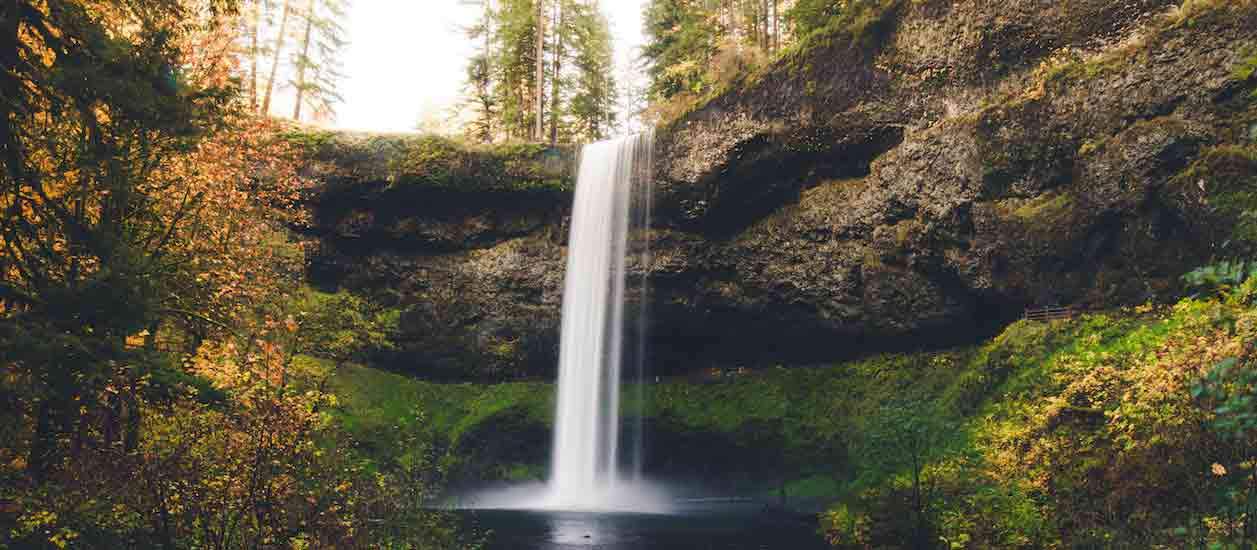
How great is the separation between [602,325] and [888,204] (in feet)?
35.9

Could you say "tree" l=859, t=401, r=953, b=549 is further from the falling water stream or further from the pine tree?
the pine tree

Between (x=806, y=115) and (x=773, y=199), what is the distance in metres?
3.16

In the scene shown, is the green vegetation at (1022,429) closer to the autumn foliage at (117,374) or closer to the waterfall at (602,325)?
the waterfall at (602,325)

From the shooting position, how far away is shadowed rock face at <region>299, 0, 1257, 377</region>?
16156 mm

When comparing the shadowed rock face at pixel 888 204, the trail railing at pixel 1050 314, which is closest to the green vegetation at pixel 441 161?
the shadowed rock face at pixel 888 204

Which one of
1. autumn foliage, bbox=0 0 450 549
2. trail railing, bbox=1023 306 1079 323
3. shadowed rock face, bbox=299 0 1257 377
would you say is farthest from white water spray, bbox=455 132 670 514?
autumn foliage, bbox=0 0 450 549

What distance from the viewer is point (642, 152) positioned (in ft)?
87.8

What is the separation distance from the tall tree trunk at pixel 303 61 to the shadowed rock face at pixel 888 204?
681 centimetres

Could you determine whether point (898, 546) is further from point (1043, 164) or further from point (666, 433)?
point (666, 433)

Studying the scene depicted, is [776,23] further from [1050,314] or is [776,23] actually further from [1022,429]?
[1022,429]

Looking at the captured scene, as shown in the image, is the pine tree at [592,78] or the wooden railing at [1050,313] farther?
the pine tree at [592,78]

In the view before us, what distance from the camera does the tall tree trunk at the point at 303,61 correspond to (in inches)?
1261

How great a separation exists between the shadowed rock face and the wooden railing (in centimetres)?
44

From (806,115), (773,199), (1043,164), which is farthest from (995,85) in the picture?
(773,199)
